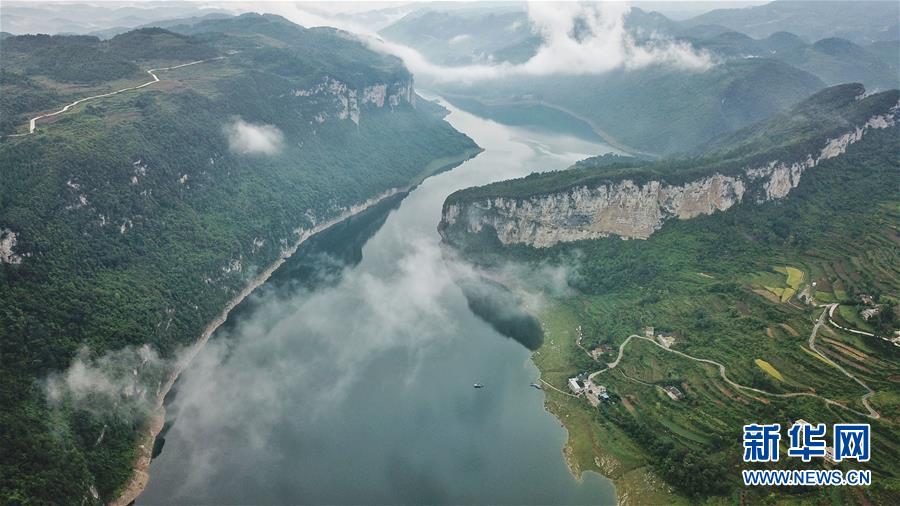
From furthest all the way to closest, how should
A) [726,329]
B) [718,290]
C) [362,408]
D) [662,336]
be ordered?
1. [718,290]
2. [662,336]
3. [726,329]
4. [362,408]

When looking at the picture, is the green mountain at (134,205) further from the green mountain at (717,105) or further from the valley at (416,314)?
the green mountain at (717,105)

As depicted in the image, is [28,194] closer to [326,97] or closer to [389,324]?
[389,324]

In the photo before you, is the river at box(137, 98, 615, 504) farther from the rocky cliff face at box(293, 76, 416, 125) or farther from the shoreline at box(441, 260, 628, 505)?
the rocky cliff face at box(293, 76, 416, 125)

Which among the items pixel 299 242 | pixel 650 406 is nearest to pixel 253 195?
pixel 299 242

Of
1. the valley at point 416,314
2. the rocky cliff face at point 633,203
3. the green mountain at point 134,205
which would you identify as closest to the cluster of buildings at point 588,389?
the valley at point 416,314

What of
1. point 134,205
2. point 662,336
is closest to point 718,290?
point 662,336

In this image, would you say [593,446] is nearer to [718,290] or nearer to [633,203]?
[718,290]
